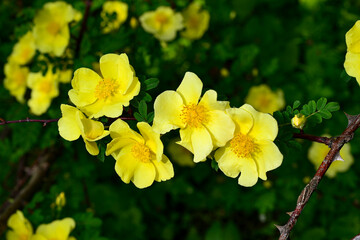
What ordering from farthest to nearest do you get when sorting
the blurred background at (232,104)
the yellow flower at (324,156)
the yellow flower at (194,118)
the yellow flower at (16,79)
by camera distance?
the yellow flower at (16,79)
the blurred background at (232,104)
the yellow flower at (324,156)
the yellow flower at (194,118)

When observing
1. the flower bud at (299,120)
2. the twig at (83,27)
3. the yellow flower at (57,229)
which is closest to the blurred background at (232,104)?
the twig at (83,27)

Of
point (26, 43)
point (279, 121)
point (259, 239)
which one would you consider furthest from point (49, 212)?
point (259, 239)

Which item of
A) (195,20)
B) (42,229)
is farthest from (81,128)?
(195,20)

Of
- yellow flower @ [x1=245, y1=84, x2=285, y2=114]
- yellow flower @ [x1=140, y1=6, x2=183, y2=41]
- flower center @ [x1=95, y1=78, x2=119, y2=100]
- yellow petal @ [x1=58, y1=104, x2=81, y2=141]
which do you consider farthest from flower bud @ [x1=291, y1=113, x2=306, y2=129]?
yellow flower @ [x1=245, y1=84, x2=285, y2=114]

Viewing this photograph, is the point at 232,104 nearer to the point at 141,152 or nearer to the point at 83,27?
the point at 83,27

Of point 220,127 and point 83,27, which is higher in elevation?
point 220,127

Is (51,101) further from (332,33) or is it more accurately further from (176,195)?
(332,33)

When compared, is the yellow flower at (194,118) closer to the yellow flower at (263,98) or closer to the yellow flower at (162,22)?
the yellow flower at (162,22)
